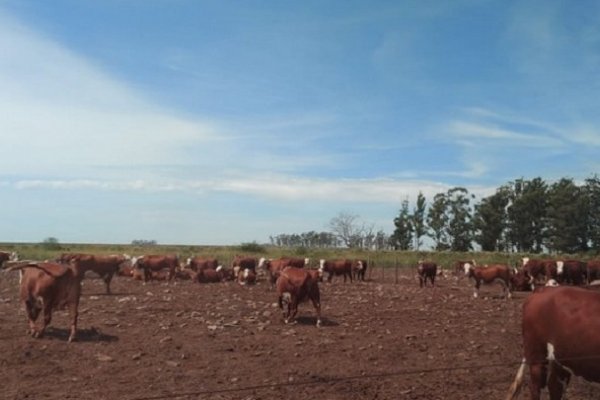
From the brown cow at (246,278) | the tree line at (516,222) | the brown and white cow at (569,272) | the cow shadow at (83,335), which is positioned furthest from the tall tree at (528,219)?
the cow shadow at (83,335)

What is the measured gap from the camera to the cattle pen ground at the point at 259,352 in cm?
1150

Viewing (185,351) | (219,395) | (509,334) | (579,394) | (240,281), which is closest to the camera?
(219,395)

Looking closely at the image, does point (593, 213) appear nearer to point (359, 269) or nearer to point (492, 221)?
point (492, 221)

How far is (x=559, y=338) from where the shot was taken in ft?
29.6

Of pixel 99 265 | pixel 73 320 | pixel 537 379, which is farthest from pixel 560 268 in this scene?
pixel 537 379

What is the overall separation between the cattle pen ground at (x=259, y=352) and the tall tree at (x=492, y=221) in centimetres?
7355

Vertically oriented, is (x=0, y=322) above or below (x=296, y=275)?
below

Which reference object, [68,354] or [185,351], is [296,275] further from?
[68,354]

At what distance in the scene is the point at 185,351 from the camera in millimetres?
14523

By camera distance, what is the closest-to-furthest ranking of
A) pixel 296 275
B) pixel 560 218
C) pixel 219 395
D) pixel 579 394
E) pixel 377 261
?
pixel 219 395 < pixel 579 394 < pixel 296 275 < pixel 377 261 < pixel 560 218

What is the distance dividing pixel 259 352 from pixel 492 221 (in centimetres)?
8540

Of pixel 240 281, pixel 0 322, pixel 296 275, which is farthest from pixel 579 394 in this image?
pixel 240 281

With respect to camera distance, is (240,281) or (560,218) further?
(560,218)

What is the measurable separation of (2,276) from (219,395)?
98.6ft
